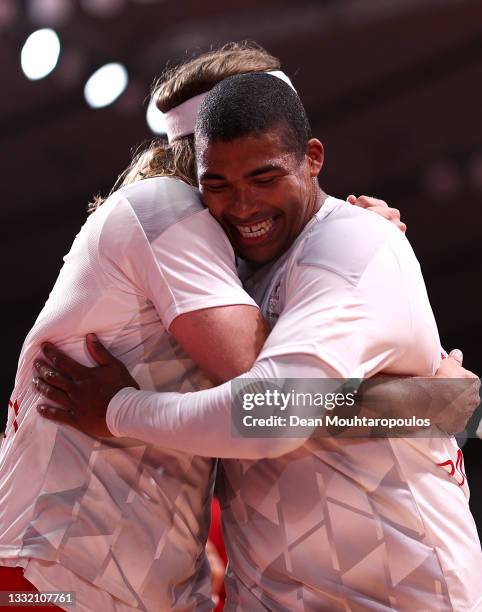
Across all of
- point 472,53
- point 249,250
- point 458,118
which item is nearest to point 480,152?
point 458,118

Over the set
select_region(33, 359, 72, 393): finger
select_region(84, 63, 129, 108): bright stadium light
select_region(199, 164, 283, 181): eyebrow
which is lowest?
select_region(33, 359, 72, 393): finger

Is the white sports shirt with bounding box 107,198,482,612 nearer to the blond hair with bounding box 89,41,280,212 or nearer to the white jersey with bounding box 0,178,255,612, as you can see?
the white jersey with bounding box 0,178,255,612

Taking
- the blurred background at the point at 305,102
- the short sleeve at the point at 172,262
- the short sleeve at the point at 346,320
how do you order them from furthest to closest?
1. the blurred background at the point at 305,102
2. the short sleeve at the point at 172,262
3. the short sleeve at the point at 346,320

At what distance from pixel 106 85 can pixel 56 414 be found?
2.99 m

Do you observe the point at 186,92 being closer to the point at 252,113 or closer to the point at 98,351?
the point at 252,113

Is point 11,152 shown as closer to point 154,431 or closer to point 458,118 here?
point 458,118

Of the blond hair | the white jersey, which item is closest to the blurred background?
the blond hair

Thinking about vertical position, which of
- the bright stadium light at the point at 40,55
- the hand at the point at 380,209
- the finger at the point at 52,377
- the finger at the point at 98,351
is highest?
the bright stadium light at the point at 40,55

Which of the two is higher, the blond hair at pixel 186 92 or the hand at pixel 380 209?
the blond hair at pixel 186 92

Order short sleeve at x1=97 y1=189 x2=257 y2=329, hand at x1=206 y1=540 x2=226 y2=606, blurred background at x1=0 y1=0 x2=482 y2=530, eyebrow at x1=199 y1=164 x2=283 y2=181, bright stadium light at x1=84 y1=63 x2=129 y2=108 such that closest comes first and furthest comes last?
1. short sleeve at x1=97 y1=189 x2=257 y2=329
2. eyebrow at x1=199 y1=164 x2=283 y2=181
3. hand at x1=206 y1=540 x2=226 y2=606
4. blurred background at x1=0 y1=0 x2=482 y2=530
5. bright stadium light at x1=84 y1=63 x2=129 y2=108

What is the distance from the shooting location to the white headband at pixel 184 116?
1.96m

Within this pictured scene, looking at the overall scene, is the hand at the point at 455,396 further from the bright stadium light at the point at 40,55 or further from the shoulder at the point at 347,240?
the bright stadium light at the point at 40,55

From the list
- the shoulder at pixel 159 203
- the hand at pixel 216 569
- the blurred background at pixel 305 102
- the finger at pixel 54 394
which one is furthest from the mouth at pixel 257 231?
the blurred background at pixel 305 102

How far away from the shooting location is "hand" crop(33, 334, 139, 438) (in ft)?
5.57
